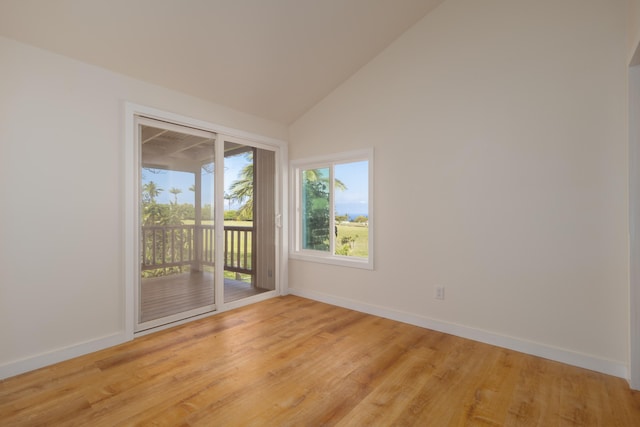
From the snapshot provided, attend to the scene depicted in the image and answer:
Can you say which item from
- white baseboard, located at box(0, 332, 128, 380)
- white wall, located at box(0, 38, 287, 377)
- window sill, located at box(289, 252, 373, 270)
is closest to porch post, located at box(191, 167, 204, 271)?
white wall, located at box(0, 38, 287, 377)

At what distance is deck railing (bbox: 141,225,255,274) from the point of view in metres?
2.97

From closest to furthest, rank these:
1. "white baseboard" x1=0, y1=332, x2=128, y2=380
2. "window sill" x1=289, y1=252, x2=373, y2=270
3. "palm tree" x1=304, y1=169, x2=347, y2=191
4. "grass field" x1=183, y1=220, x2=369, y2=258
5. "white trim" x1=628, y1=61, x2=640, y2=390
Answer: "white trim" x1=628, y1=61, x2=640, y2=390 < "white baseboard" x1=0, y1=332, x2=128, y2=380 < "window sill" x1=289, y1=252, x2=373, y2=270 < "grass field" x1=183, y1=220, x2=369, y2=258 < "palm tree" x1=304, y1=169, x2=347, y2=191

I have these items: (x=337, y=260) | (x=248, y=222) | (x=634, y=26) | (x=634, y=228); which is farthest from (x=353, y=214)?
(x=634, y=26)

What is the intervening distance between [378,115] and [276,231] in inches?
80.0

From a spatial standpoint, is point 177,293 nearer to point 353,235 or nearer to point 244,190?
point 244,190

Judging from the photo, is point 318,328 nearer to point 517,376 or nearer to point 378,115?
point 517,376

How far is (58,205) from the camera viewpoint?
7.70ft

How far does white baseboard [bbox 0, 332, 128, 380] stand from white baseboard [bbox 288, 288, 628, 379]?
→ 7.60 ft

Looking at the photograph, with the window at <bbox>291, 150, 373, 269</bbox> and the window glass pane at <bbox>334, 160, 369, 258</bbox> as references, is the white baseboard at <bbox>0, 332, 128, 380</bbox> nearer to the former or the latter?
the window at <bbox>291, 150, 373, 269</bbox>

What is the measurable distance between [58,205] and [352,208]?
284 cm

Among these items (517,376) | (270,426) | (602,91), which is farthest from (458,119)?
(270,426)

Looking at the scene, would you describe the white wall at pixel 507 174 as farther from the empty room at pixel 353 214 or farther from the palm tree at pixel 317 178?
the palm tree at pixel 317 178

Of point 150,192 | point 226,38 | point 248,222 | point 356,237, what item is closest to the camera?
point 226,38

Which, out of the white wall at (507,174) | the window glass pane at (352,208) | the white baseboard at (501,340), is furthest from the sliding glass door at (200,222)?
the white wall at (507,174)
